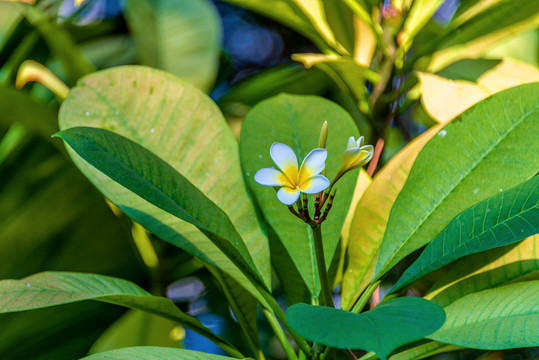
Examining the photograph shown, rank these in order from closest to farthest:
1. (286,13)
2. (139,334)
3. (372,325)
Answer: (372,325) → (139,334) → (286,13)

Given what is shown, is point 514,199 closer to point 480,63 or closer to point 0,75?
point 480,63

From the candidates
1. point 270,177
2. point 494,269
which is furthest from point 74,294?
point 494,269

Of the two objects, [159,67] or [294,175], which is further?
[159,67]

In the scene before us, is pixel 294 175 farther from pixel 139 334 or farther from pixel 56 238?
pixel 56 238

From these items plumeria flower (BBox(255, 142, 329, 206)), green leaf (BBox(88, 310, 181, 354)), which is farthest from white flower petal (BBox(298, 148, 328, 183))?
green leaf (BBox(88, 310, 181, 354))

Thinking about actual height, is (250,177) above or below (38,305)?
above

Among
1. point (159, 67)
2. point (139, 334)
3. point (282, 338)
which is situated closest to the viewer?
point (282, 338)

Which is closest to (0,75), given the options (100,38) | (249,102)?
(100,38)
